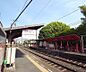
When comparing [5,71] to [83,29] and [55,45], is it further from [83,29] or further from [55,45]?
[55,45]

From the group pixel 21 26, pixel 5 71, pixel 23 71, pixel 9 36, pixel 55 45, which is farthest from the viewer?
pixel 55 45

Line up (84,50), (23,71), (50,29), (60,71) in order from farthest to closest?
(50,29), (84,50), (60,71), (23,71)

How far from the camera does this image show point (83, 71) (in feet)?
47.0

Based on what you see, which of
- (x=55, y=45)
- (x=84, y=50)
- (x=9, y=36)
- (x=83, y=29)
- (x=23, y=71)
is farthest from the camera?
(x=55, y=45)

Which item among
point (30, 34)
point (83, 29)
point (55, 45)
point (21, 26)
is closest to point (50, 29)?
point (55, 45)

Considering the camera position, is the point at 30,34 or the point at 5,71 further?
the point at 30,34

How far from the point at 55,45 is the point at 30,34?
96.1ft

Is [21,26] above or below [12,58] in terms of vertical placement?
above

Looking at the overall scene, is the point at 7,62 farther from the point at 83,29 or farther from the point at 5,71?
the point at 83,29

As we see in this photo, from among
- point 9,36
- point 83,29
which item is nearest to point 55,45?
point 83,29

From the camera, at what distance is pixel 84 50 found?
109 feet

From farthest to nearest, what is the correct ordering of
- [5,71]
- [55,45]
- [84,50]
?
1. [55,45]
2. [84,50]
3. [5,71]

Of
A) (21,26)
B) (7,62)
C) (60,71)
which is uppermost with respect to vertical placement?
(21,26)

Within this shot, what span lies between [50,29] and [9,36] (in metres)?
56.2
